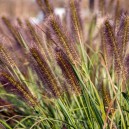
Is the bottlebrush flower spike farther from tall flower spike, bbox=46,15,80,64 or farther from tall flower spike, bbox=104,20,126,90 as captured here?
tall flower spike, bbox=46,15,80,64

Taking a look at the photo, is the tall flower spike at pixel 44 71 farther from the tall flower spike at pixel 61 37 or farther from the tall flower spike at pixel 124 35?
the tall flower spike at pixel 124 35

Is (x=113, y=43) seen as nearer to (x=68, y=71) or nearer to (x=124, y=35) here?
(x=124, y=35)

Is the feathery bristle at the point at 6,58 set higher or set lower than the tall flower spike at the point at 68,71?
higher

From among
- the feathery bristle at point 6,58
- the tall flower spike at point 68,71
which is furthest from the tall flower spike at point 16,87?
the tall flower spike at point 68,71

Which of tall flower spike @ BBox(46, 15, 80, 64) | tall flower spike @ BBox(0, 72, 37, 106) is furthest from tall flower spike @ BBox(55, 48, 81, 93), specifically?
tall flower spike @ BBox(0, 72, 37, 106)

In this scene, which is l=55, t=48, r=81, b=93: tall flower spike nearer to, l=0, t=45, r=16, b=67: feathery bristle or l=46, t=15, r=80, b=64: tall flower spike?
l=46, t=15, r=80, b=64: tall flower spike

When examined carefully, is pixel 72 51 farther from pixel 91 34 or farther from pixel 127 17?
pixel 91 34

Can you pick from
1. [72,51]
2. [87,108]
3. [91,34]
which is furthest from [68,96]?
[91,34]

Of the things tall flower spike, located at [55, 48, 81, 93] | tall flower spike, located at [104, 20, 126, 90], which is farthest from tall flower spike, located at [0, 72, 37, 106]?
tall flower spike, located at [104, 20, 126, 90]

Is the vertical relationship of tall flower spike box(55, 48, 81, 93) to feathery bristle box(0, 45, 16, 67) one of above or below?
below
